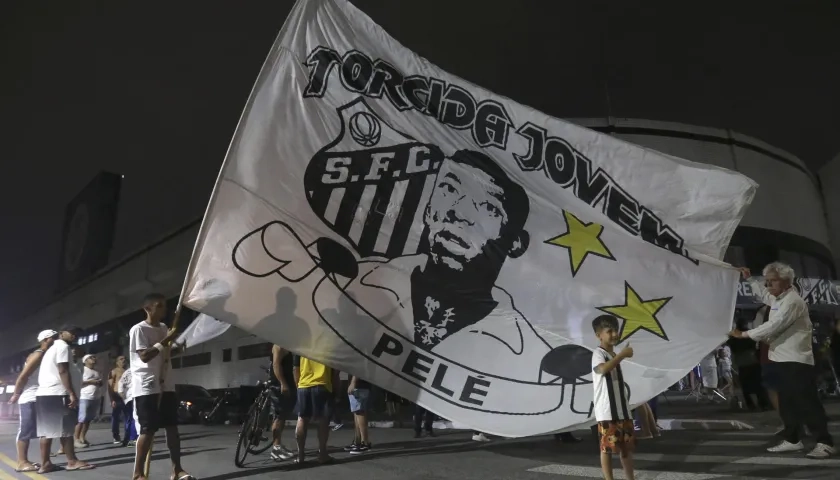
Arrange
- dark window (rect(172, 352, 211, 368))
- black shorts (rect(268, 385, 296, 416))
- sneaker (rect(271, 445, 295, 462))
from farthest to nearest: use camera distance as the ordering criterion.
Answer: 1. dark window (rect(172, 352, 211, 368))
2. black shorts (rect(268, 385, 296, 416))
3. sneaker (rect(271, 445, 295, 462))

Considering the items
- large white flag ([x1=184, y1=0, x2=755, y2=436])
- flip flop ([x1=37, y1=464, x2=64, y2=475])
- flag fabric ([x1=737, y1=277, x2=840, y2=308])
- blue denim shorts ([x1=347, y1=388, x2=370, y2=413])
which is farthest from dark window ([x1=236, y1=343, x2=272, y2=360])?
large white flag ([x1=184, y1=0, x2=755, y2=436])

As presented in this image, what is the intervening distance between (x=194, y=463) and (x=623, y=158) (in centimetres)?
654

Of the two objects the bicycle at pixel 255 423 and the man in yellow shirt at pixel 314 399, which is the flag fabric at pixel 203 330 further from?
the man in yellow shirt at pixel 314 399

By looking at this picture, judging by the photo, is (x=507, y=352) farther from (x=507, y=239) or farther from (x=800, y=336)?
(x=800, y=336)

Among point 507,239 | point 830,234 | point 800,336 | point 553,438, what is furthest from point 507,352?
point 830,234

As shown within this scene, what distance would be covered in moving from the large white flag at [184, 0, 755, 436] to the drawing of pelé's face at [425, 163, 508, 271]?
0.05 ft

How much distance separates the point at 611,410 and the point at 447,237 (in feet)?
6.16

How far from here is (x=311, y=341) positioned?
4508 millimetres

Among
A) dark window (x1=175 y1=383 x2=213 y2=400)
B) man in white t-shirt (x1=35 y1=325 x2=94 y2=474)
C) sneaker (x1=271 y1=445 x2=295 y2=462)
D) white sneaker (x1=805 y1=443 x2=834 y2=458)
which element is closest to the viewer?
white sneaker (x1=805 y1=443 x2=834 y2=458)

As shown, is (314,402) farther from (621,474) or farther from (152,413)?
(621,474)

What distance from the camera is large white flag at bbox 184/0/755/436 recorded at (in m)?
4.53

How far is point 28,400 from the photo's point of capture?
303 inches

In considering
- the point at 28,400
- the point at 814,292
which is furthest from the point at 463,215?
the point at 814,292

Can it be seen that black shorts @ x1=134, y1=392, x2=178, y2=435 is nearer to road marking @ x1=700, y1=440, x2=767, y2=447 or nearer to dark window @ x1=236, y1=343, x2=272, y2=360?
road marking @ x1=700, y1=440, x2=767, y2=447
